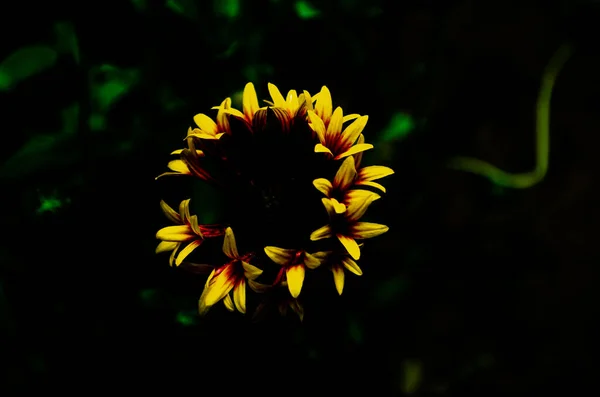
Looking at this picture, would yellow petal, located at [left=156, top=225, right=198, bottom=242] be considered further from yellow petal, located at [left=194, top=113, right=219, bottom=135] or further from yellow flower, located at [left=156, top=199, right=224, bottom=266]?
yellow petal, located at [left=194, top=113, right=219, bottom=135]

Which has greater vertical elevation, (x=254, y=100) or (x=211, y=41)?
(x=211, y=41)

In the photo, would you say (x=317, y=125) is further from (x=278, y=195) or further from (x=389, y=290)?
(x=389, y=290)

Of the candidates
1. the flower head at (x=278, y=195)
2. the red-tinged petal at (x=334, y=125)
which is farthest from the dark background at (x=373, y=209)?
the red-tinged petal at (x=334, y=125)

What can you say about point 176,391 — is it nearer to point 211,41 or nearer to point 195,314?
point 195,314
